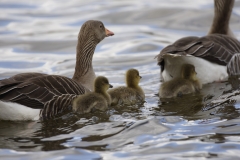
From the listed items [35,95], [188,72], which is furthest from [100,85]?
[188,72]

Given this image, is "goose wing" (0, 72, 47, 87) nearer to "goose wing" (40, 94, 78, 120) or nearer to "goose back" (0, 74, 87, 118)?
"goose back" (0, 74, 87, 118)

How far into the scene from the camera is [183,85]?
8.99 meters

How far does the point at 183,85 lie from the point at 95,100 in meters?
1.75

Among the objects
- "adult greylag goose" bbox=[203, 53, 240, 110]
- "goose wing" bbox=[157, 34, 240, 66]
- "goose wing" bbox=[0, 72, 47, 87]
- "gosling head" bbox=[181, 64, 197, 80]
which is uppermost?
"goose wing" bbox=[157, 34, 240, 66]

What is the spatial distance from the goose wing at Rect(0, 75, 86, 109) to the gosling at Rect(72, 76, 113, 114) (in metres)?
0.24

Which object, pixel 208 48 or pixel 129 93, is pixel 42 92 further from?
pixel 208 48

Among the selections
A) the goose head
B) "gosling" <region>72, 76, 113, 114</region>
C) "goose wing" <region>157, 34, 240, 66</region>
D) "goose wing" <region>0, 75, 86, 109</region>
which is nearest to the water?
"gosling" <region>72, 76, 113, 114</region>

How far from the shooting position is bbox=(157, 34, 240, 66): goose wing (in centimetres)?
970

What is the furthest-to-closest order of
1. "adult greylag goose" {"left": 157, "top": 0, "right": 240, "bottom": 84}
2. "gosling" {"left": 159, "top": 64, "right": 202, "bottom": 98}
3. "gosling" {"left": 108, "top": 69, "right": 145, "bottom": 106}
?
"adult greylag goose" {"left": 157, "top": 0, "right": 240, "bottom": 84} → "gosling" {"left": 159, "top": 64, "right": 202, "bottom": 98} → "gosling" {"left": 108, "top": 69, "right": 145, "bottom": 106}

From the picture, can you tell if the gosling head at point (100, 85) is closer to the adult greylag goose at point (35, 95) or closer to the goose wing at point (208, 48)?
the adult greylag goose at point (35, 95)

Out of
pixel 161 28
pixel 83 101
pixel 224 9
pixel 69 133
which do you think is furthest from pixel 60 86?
pixel 161 28

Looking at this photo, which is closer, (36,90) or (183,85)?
(36,90)

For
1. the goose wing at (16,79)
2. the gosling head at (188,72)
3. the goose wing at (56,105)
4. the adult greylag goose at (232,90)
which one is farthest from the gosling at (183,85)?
the goose wing at (16,79)

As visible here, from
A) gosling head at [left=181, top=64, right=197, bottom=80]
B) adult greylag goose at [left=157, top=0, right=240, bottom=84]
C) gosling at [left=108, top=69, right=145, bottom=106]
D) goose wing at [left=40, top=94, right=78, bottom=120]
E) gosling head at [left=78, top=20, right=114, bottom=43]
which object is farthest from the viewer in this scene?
adult greylag goose at [left=157, top=0, right=240, bottom=84]
